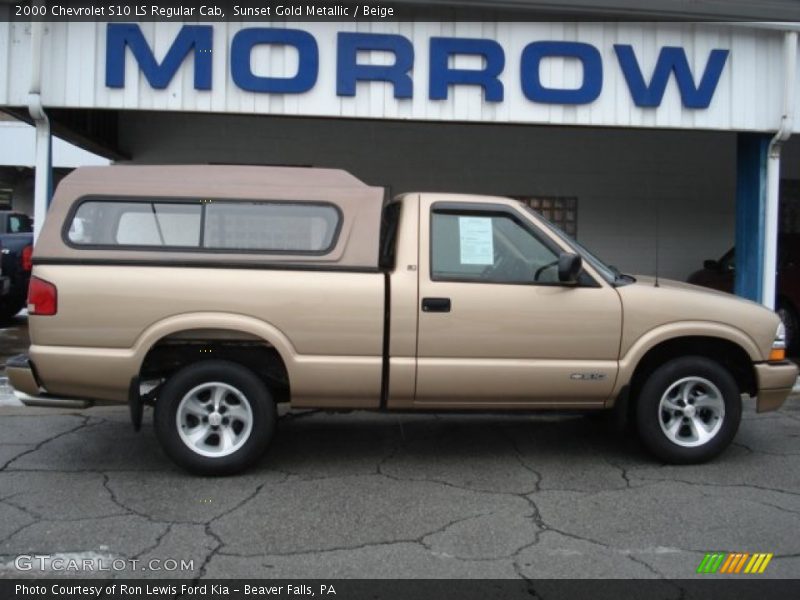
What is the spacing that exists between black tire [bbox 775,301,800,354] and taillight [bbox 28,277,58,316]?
28.1ft

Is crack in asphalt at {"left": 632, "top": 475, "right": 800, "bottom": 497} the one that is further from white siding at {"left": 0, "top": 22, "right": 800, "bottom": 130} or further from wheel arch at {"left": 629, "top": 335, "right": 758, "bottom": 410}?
white siding at {"left": 0, "top": 22, "right": 800, "bottom": 130}

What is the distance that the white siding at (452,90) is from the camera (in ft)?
26.0

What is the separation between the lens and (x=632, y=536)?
168 inches

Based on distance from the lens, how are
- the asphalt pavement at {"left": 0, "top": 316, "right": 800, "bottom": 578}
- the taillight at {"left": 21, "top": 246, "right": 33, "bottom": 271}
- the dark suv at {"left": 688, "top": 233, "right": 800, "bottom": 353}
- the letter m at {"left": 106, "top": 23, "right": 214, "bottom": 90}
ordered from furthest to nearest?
1. the taillight at {"left": 21, "top": 246, "right": 33, "bottom": 271}
2. the dark suv at {"left": 688, "top": 233, "right": 800, "bottom": 353}
3. the letter m at {"left": 106, "top": 23, "right": 214, "bottom": 90}
4. the asphalt pavement at {"left": 0, "top": 316, "right": 800, "bottom": 578}

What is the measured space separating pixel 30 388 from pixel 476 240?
3077 mm

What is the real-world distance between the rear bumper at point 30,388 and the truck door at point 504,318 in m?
2.29

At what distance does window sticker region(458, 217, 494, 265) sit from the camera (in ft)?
17.3

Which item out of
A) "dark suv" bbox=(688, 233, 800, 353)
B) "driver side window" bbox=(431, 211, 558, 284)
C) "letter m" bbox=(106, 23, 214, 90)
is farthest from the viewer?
"dark suv" bbox=(688, 233, 800, 353)

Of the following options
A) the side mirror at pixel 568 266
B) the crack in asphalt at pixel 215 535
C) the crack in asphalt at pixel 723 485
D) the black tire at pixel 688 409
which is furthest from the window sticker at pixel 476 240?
the crack in asphalt at pixel 215 535

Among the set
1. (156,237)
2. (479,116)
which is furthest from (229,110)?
(156,237)

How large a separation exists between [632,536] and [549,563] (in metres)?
0.63

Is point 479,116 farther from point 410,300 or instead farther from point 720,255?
point 720,255

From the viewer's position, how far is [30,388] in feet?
16.6

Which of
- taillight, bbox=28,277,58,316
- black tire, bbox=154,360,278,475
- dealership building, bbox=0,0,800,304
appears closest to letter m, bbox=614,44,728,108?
dealership building, bbox=0,0,800,304
